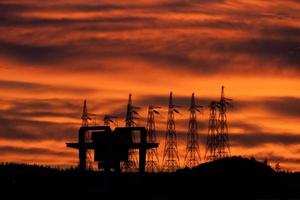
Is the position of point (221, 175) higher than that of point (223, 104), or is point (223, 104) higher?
point (223, 104)

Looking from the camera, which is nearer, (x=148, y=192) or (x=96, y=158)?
(x=96, y=158)

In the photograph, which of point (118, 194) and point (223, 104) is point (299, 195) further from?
point (223, 104)

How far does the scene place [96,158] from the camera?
47.8 m

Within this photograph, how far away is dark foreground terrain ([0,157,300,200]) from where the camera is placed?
54688 millimetres

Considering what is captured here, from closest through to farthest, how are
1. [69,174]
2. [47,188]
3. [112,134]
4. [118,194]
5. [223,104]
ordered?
[112,134]
[118,194]
[47,188]
[69,174]
[223,104]

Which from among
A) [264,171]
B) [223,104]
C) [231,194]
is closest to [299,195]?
[231,194]

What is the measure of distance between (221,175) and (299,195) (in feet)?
28.3

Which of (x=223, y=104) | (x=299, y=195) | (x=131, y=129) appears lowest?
(x=299, y=195)

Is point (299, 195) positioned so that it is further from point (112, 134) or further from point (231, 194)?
point (112, 134)

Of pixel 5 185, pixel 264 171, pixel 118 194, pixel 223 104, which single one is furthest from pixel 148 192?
pixel 223 104

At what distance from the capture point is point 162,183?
6606cm

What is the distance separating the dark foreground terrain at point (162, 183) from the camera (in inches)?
2153

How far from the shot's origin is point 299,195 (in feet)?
202

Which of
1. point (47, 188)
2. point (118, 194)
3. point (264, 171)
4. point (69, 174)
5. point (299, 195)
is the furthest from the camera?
point (264, 171)
